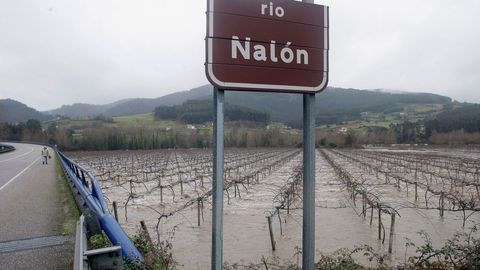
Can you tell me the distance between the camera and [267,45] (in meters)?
2.99

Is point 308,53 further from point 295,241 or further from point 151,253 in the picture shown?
point 295,241

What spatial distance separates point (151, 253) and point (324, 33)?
352 cm

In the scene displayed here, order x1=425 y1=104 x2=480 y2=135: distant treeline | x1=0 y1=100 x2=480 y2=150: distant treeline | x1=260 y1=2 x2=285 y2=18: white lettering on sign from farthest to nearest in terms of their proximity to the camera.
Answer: x1=425 y1=104 x2=480 y2=135: distant treeline → x1=0 y1=100 x2=480 y2=150: distant treeline → x1=260 y1=2 x2=285 y2=18: white lettering on sign

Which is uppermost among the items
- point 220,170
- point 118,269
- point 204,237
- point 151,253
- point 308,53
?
point 308,53

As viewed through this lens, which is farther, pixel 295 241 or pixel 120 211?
pixel 120 211

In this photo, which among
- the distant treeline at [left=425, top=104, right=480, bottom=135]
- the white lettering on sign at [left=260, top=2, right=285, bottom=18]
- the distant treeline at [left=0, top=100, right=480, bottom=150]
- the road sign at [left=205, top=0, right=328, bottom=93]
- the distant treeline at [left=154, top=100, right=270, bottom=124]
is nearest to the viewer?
the road sign at [left=205, top=0, right=328, bottom=93]

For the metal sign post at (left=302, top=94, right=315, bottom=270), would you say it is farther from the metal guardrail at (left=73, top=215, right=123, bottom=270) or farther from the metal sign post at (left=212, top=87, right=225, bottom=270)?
the metal guardrail at (left=73, top=215, right=123, bottom=270)

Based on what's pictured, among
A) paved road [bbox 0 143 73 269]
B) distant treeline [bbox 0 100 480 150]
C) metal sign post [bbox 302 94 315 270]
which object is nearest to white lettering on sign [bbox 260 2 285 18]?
metal sign post [bbox 302 94 315 270]

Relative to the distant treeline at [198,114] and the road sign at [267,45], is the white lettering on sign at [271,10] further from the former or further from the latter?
the distant treeline at [198,114]

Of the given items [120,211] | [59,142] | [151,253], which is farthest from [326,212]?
[59,142]

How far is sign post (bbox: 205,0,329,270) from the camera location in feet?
9.41

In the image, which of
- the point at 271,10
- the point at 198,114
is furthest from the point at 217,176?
the point at 198,114

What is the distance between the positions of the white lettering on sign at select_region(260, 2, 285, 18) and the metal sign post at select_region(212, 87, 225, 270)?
70cm

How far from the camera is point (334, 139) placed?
384ft
